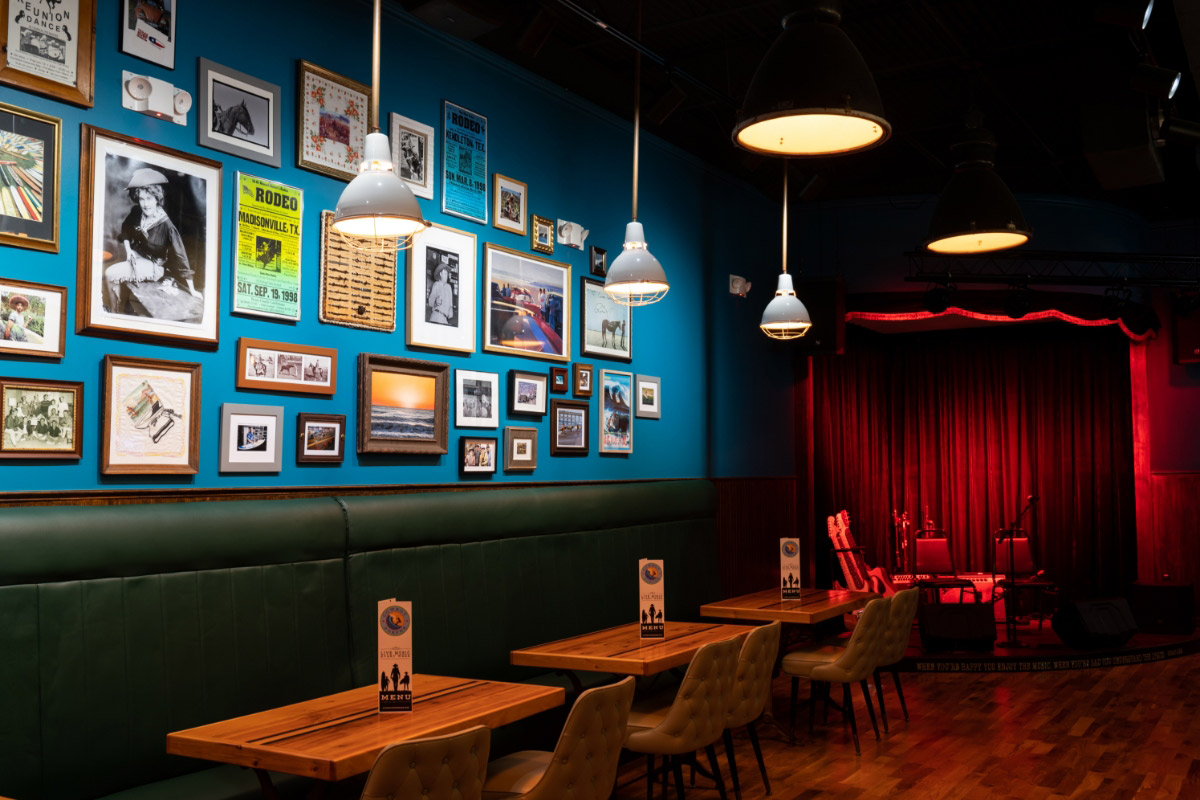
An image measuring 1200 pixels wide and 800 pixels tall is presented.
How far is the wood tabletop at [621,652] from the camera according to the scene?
439cm

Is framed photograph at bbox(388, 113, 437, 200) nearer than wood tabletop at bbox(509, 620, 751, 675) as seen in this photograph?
No

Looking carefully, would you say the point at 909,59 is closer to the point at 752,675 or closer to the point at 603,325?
the point at 603,325

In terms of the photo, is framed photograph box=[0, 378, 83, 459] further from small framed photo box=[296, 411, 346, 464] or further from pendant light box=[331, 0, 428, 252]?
pendant light box=[331, 0, 428, 252]

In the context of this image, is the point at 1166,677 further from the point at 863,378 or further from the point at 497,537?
the point at 497,537

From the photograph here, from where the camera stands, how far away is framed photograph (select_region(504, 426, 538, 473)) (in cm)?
586

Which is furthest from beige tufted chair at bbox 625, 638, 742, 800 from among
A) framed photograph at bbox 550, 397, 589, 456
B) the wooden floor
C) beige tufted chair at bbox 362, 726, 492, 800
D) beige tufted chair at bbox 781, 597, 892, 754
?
framed photograph at bbox 550, 397, 589, 456

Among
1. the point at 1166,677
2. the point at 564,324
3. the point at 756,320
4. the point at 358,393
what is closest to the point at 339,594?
the point at 358,393

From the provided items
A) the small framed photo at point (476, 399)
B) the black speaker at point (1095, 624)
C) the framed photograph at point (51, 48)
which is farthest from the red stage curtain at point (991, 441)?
the framed photograph at point (51, 48)

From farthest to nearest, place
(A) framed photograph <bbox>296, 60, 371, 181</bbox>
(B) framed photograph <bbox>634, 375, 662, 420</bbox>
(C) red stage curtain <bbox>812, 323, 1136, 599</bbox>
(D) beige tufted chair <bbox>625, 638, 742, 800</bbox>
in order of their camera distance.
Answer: (C) red stage curtain <bbox>812, 323, 1136, 599</bbox>, (B) framed photograph <bbox>634, 375, 662, 420</bbox>, (A) framed photograph <bbox>296, 60, 371, 181</bbox>, (D) beige tufted chair <bbox>625, 638, 742, 800</bbox>

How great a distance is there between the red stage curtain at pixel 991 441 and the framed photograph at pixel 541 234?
5.05 m

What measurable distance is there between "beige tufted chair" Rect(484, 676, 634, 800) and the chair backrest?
3.33 feet

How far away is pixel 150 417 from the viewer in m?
3.94

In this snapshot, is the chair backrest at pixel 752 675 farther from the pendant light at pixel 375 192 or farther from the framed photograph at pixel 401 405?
the pendant light at pixel 375 192

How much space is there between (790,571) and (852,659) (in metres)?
0.75
